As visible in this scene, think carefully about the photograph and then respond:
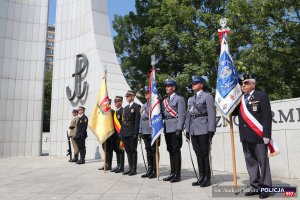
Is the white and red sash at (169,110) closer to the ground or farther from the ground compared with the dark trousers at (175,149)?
farther from the ground

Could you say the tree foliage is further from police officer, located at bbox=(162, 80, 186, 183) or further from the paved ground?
the paved ground

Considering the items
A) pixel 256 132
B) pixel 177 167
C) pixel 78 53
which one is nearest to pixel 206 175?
pixel 177 167

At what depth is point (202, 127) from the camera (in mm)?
4727

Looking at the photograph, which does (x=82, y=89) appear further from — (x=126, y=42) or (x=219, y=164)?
(x=126, y=42)

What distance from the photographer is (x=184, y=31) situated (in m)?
14.1

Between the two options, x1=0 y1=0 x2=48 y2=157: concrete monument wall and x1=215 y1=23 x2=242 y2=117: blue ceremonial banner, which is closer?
x1=215 y1=23 x2=242 y2=117: blue ceremonial banner

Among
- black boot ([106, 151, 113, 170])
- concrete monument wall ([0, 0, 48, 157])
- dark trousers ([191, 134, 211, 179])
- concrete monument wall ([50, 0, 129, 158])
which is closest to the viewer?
dark trousers ([191, 134, 211, 179])

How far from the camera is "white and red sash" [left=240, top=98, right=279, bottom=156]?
3926mm

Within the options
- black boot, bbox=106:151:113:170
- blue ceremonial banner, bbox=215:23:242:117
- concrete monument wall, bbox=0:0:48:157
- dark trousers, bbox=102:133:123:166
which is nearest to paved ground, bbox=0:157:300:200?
black boot, bbox=106:151:113:170

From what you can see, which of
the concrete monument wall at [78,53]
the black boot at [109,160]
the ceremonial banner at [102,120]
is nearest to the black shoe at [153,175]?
the ceremonial banner at [102,120]

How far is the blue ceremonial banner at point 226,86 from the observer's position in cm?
434

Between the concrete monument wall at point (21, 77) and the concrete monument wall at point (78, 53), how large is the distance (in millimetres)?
849

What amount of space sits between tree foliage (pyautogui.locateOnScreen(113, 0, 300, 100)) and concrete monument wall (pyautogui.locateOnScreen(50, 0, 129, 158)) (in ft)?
10.9

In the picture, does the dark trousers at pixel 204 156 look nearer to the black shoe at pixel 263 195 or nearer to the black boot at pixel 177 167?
the black boot at pixel 177 167
